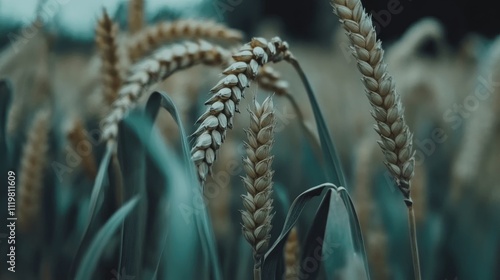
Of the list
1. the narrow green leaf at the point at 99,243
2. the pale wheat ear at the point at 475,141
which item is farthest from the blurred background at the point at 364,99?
the narrow green leaf at the point at 99,243

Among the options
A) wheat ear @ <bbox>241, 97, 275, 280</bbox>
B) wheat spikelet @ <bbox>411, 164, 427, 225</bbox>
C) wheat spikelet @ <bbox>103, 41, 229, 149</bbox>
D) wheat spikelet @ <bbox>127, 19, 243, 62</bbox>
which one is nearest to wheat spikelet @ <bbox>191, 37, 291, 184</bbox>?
wheat ear @ <bbox>241, 97, 275, 280</bbox>

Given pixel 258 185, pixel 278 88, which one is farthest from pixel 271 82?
pixel 258 185

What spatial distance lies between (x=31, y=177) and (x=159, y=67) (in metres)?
0.30

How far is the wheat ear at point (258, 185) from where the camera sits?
54 centimetres

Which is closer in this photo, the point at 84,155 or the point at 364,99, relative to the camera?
the point at 84,155

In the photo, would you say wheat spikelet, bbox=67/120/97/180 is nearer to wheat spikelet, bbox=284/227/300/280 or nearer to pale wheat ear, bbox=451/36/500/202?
wheat spikelet, bbox=284/227/300/280

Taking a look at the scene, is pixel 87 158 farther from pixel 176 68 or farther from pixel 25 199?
pixel 176 68

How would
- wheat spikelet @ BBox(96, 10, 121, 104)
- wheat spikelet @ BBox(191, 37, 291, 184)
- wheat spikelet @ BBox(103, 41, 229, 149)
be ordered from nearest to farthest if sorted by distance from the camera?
wheat spikelet @ BBox(191, 37, 291, 184) → wheat spikelet @ BBox(103, 41, 229, 149) → wheat spikelet @ BBox(96, 10, 121, 104)

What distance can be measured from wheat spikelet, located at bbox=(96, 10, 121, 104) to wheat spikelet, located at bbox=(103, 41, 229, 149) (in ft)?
0.33

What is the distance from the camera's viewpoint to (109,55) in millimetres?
841

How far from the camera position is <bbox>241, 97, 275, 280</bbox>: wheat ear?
21.3 inches

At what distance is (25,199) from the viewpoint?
0.92 meters

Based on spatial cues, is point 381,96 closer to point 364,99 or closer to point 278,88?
point 278,88

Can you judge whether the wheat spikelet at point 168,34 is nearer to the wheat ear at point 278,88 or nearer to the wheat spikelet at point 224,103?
the wheat ear at point 278,88
